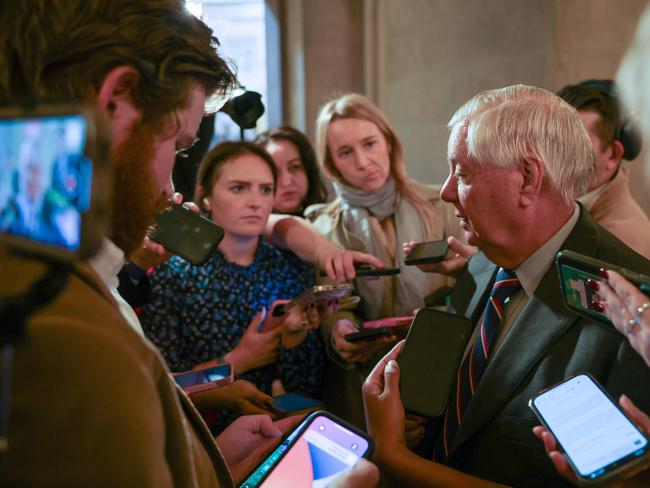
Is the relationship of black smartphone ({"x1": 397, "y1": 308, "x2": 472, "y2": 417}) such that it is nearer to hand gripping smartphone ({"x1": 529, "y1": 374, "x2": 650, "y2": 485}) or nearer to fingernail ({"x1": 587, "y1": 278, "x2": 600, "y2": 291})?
hand gripping smartphone ({"x1": 529, "y1": 374, "x2": 650, "y2": 485})

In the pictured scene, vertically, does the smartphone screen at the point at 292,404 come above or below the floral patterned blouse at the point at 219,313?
below

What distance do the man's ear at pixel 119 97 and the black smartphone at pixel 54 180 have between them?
10.6 inches

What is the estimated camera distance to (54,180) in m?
0.46

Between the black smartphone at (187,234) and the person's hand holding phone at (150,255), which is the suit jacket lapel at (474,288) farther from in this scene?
the person's hand holding phone at (150,255)

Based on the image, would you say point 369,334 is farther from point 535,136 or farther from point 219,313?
point 535,136

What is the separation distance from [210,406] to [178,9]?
1223 millimetres

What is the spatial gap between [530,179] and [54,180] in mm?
1085

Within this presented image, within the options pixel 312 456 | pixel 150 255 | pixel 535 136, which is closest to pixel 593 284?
pixel 535 136

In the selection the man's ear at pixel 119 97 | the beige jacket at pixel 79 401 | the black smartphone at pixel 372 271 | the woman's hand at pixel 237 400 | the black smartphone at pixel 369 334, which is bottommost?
the woman's hand at pixel 237 400

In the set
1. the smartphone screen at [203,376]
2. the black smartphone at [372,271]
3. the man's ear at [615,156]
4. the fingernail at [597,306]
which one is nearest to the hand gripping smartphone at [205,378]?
the smartphone screen at [203,376]

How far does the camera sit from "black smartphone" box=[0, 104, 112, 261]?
451 millimetres

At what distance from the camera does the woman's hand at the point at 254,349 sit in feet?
6.46

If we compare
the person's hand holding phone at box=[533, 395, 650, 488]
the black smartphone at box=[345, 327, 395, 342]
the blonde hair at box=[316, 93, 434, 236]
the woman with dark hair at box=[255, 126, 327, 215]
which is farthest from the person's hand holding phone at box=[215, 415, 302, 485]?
the woman with dark hair at box=[255, 126, 327, 215]

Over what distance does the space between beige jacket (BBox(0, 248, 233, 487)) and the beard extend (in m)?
0.19
